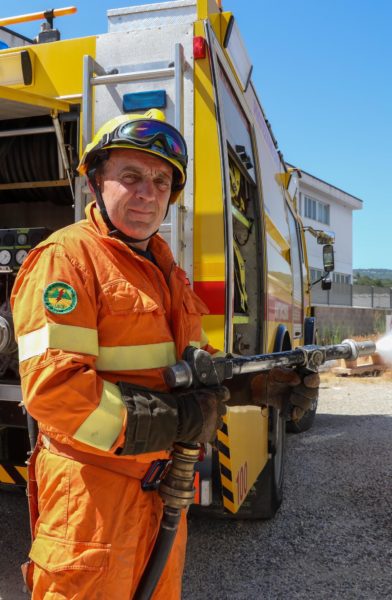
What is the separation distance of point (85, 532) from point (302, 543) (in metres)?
2.37

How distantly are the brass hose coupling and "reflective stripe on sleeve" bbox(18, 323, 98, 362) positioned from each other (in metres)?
0.46

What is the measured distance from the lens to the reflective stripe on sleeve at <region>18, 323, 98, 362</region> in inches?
60.9

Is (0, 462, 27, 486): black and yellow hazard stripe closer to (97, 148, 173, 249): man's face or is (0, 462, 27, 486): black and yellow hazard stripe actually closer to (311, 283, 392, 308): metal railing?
(97, 148, 173, 249): man's face

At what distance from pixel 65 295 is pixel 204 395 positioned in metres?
0.53

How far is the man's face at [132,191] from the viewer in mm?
1865

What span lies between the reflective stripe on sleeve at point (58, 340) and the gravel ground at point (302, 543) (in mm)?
1899

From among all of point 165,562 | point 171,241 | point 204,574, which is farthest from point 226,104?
point 204,574

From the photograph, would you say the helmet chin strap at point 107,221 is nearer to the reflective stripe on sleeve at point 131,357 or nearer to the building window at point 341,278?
the reflective stripe on sleeve at point 131,357

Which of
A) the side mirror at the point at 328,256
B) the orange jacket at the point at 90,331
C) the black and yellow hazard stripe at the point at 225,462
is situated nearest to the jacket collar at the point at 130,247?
the orange jacket at the point at 90,331

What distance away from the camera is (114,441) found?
1.54 metres

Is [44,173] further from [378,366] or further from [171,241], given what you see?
[378,366]

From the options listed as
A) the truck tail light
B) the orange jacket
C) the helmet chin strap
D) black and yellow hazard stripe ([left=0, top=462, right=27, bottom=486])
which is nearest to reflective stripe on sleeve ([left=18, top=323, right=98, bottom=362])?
the orange jacket

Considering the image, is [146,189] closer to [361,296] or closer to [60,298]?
[60,298]

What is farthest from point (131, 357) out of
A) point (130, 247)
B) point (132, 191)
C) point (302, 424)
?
point (302, 424)
